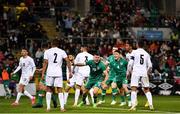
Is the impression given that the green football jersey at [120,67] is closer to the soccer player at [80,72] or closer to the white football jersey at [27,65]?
the soccer player at [80,72]

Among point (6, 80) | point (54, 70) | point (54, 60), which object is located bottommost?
point (6, 80)

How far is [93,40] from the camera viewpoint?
149 feet

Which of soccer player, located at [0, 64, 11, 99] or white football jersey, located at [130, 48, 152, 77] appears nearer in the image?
white football jersey, located at [130, 48, 152, 77]

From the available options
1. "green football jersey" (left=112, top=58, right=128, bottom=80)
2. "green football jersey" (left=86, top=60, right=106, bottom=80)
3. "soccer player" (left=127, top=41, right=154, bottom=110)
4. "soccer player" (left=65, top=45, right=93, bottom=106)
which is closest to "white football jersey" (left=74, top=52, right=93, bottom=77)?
"soccer player" (left=65, top=45, right=93, bottom=106)

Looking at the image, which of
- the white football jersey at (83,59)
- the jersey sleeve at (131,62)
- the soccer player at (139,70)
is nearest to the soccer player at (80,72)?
the white football jersey at (83,59)

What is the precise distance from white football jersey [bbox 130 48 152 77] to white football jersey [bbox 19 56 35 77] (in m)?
5.52

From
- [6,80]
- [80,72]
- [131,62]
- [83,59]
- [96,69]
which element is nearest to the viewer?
[131,62]

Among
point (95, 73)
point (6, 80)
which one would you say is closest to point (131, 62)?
point (95, 73)

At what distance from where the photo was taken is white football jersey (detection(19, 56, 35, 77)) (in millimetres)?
29984

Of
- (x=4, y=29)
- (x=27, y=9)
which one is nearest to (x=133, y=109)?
(x=4, y=29)

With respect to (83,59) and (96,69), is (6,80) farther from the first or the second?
(96,69)

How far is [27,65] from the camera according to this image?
30016 mm

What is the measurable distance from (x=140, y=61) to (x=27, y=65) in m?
5.95

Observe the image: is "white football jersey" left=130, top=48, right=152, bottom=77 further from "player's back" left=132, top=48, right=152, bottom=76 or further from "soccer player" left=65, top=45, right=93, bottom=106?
"soccer player" left=65, top=45, right=93, bottom=106
